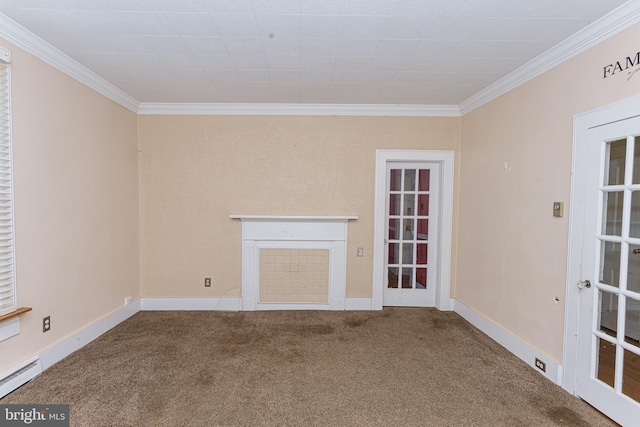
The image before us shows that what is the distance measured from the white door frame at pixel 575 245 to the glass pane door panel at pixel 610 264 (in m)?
0.14

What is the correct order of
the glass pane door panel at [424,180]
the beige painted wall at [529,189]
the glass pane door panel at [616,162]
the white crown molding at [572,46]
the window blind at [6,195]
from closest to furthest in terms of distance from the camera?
1. the white crown molding at [572,46]
2. the glass pane door panel at [616,162]
3. the window blind at [6,195]
4. the beige painted wall at [529,189]
5. the glass pane door panel at [424,180]

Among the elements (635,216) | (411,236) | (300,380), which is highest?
(635,216)

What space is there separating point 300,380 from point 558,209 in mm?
2426

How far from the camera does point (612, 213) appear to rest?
2168 millimetres

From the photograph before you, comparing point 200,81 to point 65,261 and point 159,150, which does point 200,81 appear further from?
point 65,261

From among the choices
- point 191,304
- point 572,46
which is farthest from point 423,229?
point 191,304

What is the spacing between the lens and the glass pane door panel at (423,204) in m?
4.39

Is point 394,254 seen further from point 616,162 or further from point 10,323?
point 10,323

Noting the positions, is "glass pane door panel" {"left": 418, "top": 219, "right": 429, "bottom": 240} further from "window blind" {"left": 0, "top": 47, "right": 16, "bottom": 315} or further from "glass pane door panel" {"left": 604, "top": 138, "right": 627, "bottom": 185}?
"window blind" {"left": 0, "top": 47, "right": 16, "bottom": 315}

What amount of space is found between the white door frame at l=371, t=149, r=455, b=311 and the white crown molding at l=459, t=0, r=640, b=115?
0.94 meters

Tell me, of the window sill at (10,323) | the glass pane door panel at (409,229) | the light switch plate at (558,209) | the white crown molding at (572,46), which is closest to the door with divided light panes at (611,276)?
the light switch plate at (558,209)

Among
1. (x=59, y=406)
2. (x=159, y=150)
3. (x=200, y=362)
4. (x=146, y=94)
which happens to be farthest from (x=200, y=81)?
(x=59, y=406)

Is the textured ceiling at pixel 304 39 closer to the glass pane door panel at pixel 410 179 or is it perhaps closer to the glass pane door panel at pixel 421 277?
the glass pane door panel at pixel 410 179

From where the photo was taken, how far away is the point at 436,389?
8.07 feet
